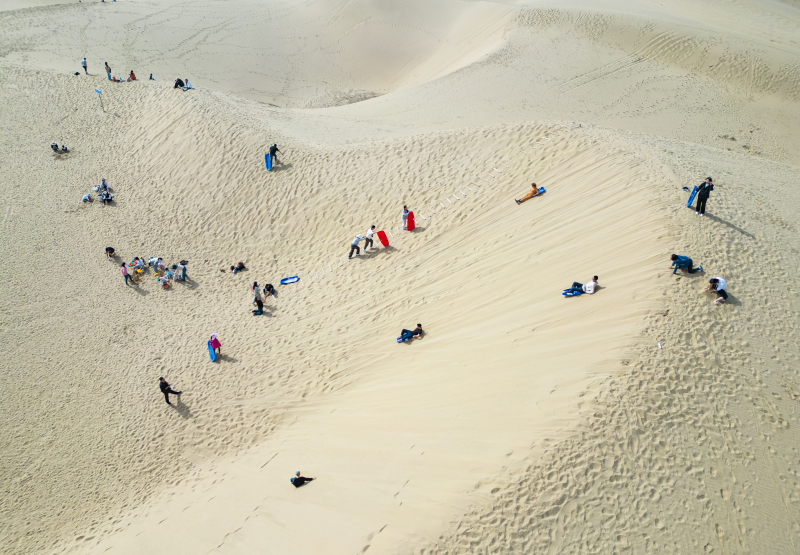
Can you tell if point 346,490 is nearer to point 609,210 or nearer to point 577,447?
point 577,447

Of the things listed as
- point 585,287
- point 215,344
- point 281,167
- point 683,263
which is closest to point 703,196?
point 683,263

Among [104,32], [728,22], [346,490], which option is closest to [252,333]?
[346,490]

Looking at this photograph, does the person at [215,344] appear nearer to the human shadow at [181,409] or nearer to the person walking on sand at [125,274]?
the human shadow at [181,409]

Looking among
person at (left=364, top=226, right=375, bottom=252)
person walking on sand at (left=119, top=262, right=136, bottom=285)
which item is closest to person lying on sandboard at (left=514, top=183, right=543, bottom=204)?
person at (left=364, top=226, right=375, bottom=252)

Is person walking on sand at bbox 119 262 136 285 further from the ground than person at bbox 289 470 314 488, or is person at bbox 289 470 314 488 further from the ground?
person walking on sand at bbox 119 262 136 285

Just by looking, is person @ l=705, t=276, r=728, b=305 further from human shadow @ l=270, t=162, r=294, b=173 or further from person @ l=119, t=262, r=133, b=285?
person @ l=119, t=262, r=133, b=285

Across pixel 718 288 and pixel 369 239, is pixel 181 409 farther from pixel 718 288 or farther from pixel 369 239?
pixel 718 288
